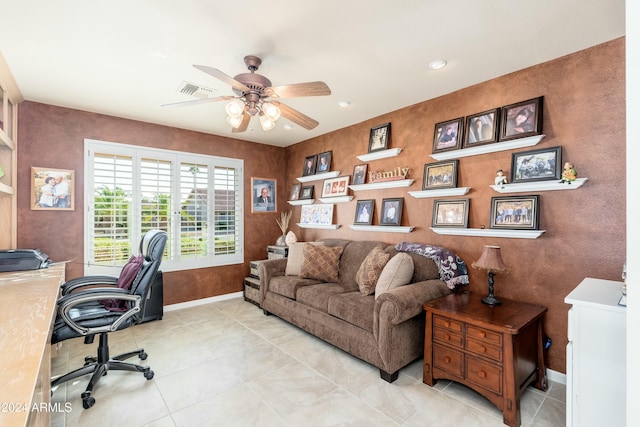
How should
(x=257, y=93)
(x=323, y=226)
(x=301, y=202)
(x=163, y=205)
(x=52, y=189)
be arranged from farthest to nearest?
(x=301, y=202) < (x=323, y=226) < (x=163, y=205) < (x=52, y=189) < (x=257, y=93)

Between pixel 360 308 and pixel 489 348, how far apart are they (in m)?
1.01

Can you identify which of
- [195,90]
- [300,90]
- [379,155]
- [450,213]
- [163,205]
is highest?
[195,90]

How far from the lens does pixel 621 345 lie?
4.76ft

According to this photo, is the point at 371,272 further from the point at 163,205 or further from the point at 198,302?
the point at 163,205

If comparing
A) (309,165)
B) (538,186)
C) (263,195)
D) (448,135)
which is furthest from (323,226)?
(538,186)

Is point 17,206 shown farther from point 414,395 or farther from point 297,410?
point 414,395

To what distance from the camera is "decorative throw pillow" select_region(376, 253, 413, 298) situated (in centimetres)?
260

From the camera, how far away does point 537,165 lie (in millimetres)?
2396

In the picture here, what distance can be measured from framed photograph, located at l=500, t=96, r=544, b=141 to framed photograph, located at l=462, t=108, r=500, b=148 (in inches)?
2.2

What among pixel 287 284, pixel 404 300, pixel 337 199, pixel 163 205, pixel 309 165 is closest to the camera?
pixel 404 300

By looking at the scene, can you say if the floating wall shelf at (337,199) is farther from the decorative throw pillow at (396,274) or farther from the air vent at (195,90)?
the air vent at (195,90)

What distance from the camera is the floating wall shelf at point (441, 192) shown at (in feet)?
9.29

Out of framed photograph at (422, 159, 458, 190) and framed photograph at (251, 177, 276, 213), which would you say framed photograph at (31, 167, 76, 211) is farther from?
framed photograph at (422, 159, 458, 190)

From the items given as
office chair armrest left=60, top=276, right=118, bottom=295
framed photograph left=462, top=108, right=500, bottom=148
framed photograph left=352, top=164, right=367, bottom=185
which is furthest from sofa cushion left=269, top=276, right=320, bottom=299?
framed photograph left=462, top=108, right=500, bottom=148
